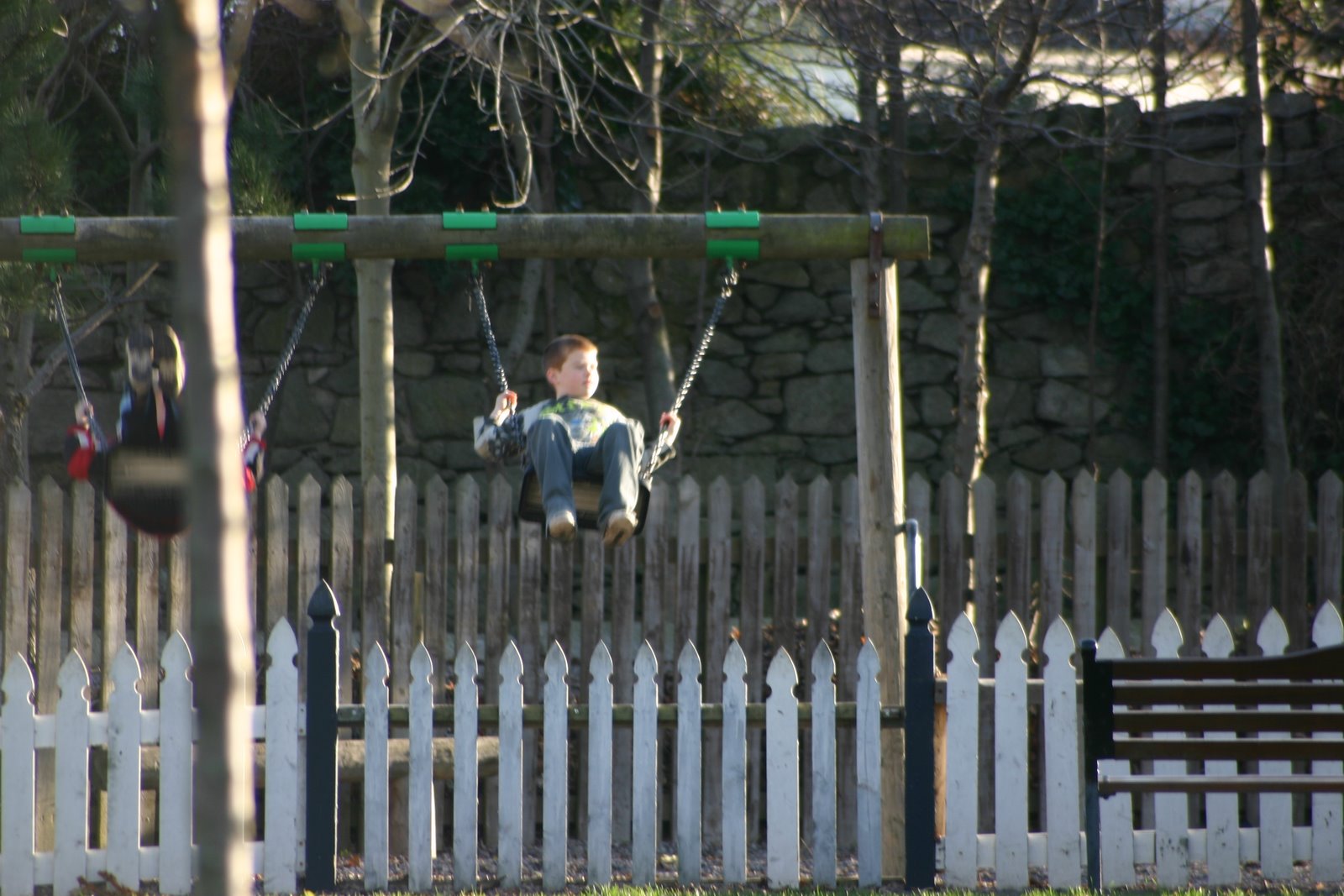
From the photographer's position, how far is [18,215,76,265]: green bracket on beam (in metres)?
5.00

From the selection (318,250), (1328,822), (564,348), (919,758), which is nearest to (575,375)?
(564,348)

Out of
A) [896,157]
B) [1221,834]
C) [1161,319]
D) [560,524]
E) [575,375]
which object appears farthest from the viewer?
[896,157]

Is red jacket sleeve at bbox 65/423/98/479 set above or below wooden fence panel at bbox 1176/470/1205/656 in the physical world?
above

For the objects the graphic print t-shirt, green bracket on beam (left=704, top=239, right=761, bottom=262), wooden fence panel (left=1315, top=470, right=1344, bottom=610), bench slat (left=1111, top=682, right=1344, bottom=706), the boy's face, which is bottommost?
bench slat (left=1111, top=682, right=1344, bottom=706)

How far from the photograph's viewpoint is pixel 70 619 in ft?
18.4

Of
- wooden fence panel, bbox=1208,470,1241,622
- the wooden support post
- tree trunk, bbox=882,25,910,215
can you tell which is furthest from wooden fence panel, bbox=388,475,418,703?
tree trunk, bbox=882,25,910,215

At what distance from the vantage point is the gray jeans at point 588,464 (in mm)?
4684

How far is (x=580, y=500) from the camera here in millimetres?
4902

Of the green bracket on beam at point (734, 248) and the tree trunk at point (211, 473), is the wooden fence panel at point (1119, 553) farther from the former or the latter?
the tree trunk at point (211, 473)

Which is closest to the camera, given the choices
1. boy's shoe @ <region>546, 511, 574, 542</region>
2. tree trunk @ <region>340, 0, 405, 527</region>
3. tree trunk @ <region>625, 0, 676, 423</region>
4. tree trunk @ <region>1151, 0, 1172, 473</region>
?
boy's shoe @ <region>546, 511, 574, 542</region>

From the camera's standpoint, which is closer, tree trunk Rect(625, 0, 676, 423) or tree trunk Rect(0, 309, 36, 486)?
tree trunk Rect(0, 309, 36, 486)

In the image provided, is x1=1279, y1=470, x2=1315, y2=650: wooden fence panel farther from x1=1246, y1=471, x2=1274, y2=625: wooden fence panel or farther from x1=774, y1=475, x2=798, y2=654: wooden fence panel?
x1=774, y1=475, x2=798, y2=654: wooden fence panel

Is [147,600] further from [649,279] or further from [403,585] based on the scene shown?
[649,279]

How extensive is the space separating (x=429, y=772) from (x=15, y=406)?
2601 mm
